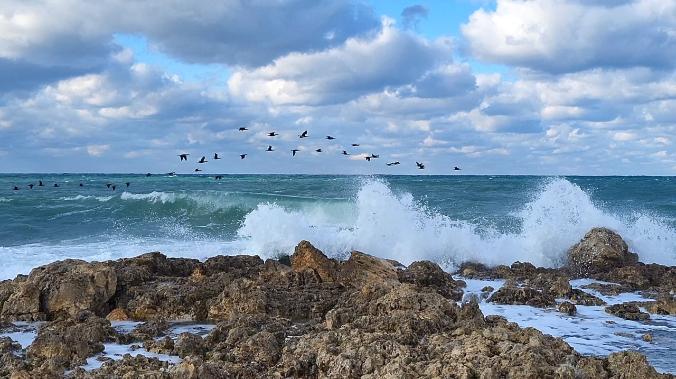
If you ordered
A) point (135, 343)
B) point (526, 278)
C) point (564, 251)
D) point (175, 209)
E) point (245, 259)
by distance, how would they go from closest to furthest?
point (135, 343) < point (245, 259) < point (526, 278) < point (564, 251) < point (175, 209)

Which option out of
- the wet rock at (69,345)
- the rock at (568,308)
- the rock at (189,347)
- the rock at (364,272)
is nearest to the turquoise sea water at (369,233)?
the rock at (364,272)

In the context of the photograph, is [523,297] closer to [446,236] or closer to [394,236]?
[446,236]

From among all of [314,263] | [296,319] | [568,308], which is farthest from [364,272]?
Result: [568,308]

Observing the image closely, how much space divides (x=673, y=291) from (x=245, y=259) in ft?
26.7

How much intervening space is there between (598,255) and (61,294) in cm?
1193

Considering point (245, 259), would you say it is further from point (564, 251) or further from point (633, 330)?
point (564, 251)

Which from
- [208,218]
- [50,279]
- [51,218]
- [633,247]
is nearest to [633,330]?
[50,279]

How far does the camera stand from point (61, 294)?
9.59m

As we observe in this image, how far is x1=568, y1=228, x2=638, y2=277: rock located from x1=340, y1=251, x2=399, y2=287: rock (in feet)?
19.7

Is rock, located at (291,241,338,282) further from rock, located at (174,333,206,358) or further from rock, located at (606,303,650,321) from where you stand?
rock, located at (606,303,650,321)

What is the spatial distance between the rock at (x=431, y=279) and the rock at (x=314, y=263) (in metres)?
1.24

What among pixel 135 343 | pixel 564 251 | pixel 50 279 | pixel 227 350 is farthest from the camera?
pixel 564 251

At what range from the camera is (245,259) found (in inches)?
484

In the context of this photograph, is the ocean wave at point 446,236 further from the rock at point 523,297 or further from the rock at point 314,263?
the rock at point 314,263
